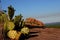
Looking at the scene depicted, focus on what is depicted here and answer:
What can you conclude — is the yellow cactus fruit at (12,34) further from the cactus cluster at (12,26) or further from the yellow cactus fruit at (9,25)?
the yellow cactus fruit at (9,25)

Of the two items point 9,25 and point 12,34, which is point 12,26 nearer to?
point 9,25

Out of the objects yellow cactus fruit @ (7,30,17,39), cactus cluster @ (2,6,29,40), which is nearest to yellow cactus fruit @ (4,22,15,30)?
cactus cluster @ (2,6,29,40)

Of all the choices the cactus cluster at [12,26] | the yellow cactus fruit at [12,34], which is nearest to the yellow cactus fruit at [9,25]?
the cactus cluster at [12,26]

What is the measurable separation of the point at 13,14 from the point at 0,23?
123 centimetres

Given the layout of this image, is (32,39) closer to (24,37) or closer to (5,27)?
(24,37)

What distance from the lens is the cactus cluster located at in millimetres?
11422

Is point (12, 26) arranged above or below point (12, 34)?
above

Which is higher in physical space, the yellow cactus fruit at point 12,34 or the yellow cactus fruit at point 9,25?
the yellow cactus fruit at point 9,25

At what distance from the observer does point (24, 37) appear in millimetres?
12227

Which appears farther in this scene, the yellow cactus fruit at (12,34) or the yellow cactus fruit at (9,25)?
the yellow cactus fruit at (9,25)

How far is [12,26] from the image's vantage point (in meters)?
12.1

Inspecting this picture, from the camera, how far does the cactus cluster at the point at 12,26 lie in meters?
11.4

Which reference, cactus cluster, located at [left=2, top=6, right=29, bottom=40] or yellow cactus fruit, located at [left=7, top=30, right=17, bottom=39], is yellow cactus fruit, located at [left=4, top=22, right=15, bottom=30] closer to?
cactus cluster, located at [left=2, top=6, right=29, bottom=40]

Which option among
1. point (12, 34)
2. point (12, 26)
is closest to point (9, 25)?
point (12, 26)
